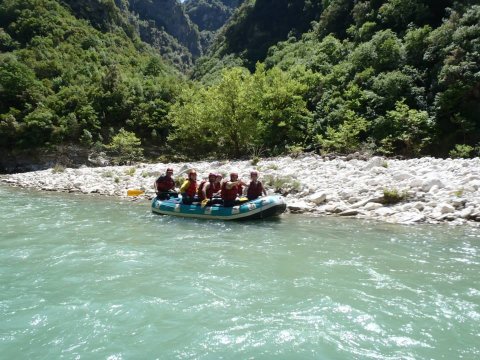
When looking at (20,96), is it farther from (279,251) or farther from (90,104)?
(279,251)

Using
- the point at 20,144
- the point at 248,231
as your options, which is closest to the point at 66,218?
the point at 248,231

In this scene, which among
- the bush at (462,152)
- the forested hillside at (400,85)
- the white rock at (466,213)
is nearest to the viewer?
the white rock at (466,213)

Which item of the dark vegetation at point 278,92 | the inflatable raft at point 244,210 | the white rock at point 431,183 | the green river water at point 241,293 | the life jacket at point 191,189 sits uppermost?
the dark vegetation at point 278,92

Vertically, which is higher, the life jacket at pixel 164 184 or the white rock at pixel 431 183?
the white rock at pixel 431 183

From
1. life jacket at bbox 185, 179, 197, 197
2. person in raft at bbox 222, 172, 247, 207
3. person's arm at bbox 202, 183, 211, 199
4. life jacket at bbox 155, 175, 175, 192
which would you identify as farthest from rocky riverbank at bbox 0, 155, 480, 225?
life jacket at bbox 155, 175, 175, 192

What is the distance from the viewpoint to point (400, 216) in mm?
9930

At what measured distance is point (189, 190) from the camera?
11578mm

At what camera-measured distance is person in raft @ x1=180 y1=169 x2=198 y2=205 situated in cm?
1130

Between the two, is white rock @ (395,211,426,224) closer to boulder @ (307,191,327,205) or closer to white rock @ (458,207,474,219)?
white rock @ (458,207,474,219)

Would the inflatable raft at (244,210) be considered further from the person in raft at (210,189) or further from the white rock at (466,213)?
the white rock at (466,213)

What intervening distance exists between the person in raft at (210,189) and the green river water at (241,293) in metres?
2.15

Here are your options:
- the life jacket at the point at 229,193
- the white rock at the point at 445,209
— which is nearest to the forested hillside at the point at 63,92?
the life jacket at the point at 229,193

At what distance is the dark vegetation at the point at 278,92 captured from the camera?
69.9ft

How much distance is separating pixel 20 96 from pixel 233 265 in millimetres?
36104
